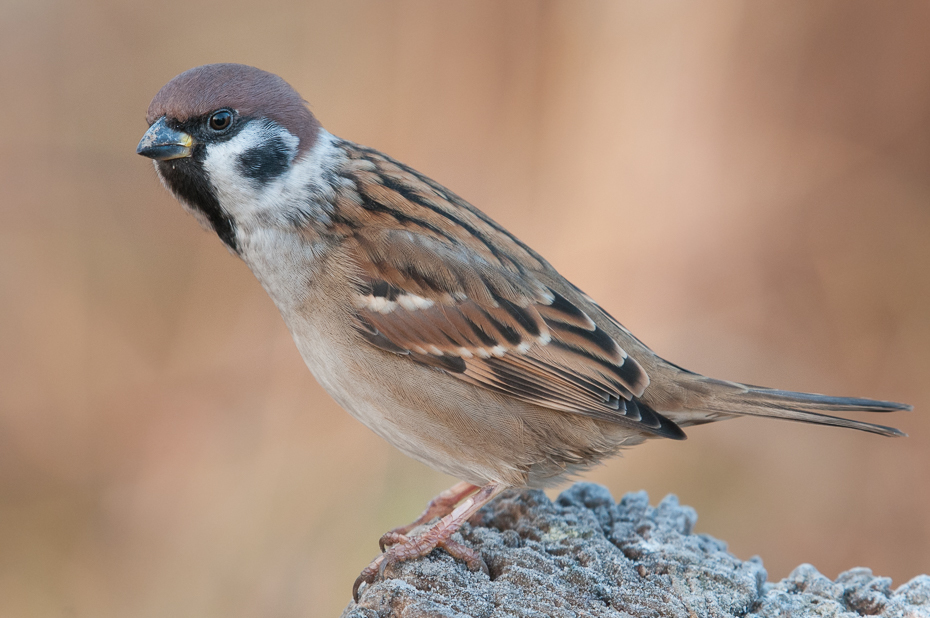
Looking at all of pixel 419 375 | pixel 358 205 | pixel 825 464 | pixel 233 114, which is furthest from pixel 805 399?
pixel 825 464

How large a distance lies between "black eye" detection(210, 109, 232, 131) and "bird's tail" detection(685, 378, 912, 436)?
5.47 feet

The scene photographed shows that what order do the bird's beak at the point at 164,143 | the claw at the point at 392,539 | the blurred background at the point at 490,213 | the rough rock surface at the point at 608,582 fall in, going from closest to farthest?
the rough rock surface at the point at 608,582 < the bird's beak at the point at 164,143 < the claw at the point at 392,539 < the blurred background at the point at 490,213

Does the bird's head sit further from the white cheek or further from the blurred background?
the blurred background

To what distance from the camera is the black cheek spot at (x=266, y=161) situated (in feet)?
8.57

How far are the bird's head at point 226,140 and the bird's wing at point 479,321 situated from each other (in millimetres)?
261

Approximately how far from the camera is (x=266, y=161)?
8.71 ft

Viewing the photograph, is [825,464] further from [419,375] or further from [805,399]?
[419,375]

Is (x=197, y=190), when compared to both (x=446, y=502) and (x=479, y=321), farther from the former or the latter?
(x=446, y=502)

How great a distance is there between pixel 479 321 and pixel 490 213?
2.50 m

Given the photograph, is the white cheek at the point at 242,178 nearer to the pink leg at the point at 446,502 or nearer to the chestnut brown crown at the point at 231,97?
the chestnut brown crown at the point at 231,97

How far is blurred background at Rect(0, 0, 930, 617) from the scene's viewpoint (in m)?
4.21

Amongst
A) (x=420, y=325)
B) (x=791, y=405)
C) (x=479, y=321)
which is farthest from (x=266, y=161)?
(x=791, y=405)

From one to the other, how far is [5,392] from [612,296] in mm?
3225

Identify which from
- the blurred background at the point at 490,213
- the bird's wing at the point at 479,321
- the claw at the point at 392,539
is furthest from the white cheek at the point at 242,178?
the blurred background at the point at 490,213
